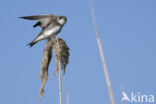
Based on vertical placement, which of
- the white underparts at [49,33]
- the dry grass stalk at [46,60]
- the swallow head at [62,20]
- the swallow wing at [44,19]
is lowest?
the dry grass stalk at [46,60]

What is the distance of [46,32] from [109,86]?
25.3 feet

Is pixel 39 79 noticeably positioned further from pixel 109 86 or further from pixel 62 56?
pixel 109 86

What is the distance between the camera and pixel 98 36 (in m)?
2.37

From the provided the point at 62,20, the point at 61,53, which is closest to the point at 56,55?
Result: the point at 61,53

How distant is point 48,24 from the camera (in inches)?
394

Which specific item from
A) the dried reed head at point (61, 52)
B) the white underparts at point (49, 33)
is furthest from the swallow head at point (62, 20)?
the dried reed head at point (61, 52)

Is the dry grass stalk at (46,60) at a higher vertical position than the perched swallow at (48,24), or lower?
lower

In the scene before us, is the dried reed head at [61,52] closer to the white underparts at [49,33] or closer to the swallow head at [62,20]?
the white underparts at [49,33]

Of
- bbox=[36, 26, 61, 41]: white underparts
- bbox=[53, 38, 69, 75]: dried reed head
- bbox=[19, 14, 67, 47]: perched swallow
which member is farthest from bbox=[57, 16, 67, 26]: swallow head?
bbox=[53, 38, 69, 75]: dried reed head

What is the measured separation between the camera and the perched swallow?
9.77m

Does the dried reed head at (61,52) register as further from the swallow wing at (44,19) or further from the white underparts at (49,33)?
the swallow wing at (44,19)

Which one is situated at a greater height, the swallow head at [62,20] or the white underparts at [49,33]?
the swallow head at [62,20]

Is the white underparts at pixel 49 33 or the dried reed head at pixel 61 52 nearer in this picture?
the dried reed head at pixel 61 52

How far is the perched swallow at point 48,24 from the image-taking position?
32.0 ft
